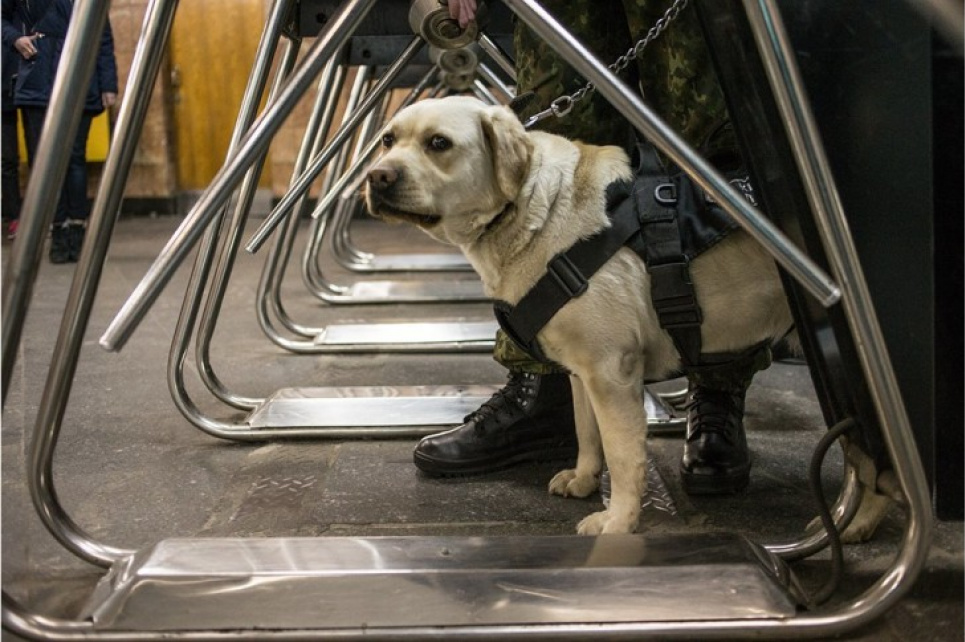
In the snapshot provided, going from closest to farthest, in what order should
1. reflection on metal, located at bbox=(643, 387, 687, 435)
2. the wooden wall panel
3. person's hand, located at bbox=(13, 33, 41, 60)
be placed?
person's hand, located at bbox=(13, 33, 41, 60) → reflection on metal, located at bbox=(643, 387, 687, 435) → the wooden wall panel

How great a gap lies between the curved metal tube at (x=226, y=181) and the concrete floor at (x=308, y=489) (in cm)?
18

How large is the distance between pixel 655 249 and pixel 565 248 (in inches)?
4.2

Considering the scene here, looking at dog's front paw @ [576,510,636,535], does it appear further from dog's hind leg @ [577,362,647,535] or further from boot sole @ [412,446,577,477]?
boot sole @ [412,446,577,477]

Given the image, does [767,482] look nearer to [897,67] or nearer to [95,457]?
[897,67]

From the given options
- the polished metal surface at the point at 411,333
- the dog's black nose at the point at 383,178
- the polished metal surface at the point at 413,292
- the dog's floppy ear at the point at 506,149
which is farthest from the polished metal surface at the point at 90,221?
the polished metal surface at the point at 413,292

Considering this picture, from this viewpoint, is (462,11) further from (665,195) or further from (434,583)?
(434,583)

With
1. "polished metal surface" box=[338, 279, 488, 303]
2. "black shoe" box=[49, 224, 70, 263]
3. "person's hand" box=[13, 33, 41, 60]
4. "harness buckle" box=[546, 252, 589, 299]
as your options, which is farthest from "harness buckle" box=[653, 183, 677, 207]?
"black shoe" box=[49, 224, 70, 263]

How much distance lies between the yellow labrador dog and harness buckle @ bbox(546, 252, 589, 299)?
10mm

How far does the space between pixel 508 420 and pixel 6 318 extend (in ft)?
2.73

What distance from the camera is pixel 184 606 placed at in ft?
3.00

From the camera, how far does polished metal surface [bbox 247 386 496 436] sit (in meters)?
1.69

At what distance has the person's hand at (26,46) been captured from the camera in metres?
1.10

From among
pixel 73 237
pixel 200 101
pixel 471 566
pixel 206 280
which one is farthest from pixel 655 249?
pixel 200 101

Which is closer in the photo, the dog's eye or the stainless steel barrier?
the stainless steel barrier
